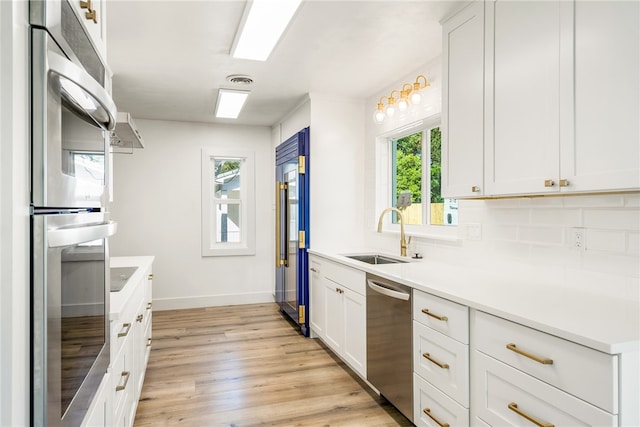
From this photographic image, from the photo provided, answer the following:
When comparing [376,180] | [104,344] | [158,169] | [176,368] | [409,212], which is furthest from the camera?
[158,169]

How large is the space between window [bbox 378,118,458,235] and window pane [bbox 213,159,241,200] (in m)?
2.37

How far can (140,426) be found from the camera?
2.33 metres

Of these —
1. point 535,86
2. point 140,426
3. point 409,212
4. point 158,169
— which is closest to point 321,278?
point 409,212

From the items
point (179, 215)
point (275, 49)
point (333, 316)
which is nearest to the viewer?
point (275, 49)

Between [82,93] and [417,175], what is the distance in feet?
9.68

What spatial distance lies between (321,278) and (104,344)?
8.23 ft

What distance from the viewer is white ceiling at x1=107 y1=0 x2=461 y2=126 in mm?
2305

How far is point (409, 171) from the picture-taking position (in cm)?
362

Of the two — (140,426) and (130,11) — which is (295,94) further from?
(140,426)

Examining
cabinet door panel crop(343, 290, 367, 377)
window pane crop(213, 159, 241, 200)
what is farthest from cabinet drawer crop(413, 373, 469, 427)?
window pane crop(213, 159, 241, 200)

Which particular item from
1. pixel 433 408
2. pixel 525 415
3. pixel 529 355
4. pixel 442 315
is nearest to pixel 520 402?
pixel 525 415

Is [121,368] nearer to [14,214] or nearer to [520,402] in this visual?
[14,214]

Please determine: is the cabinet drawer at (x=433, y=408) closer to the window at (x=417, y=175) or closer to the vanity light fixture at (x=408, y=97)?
the window at (x=417, y=175)

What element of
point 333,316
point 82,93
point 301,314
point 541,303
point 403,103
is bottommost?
point 301,314
